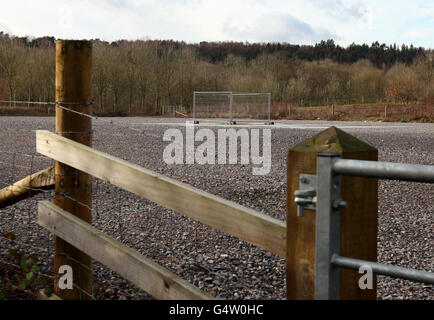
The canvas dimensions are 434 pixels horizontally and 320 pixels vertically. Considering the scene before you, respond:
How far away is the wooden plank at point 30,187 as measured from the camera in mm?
3451

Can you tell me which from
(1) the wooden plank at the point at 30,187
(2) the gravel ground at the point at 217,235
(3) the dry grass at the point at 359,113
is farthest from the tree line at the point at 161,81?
(1) the wooden plank at the point at 30,187

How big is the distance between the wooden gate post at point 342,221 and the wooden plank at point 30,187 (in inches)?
78.3

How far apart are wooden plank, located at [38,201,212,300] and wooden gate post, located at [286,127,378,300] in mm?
528

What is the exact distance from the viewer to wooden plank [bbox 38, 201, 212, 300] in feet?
7.94

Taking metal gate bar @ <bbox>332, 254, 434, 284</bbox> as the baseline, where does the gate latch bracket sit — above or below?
above

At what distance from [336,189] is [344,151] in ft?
0.48

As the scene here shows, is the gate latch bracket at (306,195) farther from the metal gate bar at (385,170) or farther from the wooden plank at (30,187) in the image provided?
the wooden plank at (30,187)

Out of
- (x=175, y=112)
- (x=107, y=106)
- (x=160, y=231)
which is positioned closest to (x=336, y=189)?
(x=160, y=231)

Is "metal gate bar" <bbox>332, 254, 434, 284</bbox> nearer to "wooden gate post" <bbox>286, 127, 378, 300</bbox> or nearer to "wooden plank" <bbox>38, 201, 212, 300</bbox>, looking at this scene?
"wooden gate post" <bbox>286, 127, 378, 300</bbox>

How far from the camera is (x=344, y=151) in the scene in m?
1.85

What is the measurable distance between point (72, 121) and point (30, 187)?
600 mm

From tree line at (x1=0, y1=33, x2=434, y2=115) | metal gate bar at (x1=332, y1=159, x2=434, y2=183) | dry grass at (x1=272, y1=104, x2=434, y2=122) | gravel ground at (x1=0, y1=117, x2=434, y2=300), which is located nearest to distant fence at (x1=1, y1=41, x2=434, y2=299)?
metal gate bar at (x1=332, y1=159, x2=434, y2=183)

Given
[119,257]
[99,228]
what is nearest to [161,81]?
[99,228]

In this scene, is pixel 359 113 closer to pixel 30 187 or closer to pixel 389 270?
pixel 30 187
